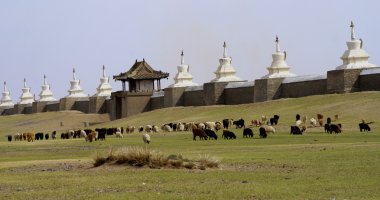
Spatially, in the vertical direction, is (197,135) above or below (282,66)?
below

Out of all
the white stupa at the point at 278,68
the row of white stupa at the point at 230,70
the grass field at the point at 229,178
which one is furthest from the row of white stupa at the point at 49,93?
the grass field at the point at 229,178

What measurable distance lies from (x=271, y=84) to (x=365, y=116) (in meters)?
19.8

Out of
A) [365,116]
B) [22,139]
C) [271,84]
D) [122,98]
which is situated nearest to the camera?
[365,116]

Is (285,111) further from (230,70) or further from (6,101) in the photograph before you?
(6,101)

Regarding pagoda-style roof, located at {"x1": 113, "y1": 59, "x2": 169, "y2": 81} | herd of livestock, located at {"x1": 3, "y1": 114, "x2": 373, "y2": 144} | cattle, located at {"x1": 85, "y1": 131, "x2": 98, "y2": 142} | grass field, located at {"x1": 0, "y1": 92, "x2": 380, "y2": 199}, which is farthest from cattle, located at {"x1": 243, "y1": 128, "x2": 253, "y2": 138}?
pagoda-style roof, located at {"x1": 113, "y1": 59, "x2": 169, "y2": 81}

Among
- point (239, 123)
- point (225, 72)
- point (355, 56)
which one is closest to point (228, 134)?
point (239, 123)

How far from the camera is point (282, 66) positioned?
253ft

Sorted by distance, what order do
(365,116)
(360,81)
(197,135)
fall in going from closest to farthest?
(197,135), (365,116), (360,81)

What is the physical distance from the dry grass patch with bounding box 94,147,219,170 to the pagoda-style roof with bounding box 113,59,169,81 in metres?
67.9

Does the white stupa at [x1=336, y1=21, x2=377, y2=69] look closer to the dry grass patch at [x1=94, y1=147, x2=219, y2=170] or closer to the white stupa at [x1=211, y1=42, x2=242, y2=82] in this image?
the white stupa at [x1=211, y1=42, x2=242, y2=82]

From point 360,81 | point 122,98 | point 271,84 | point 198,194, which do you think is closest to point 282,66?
point 271,84

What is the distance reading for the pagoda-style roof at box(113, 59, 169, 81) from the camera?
91.7 m

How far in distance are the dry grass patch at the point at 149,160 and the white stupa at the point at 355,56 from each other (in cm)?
4474

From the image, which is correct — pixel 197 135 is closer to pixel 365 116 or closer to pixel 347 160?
pixel 365 116
